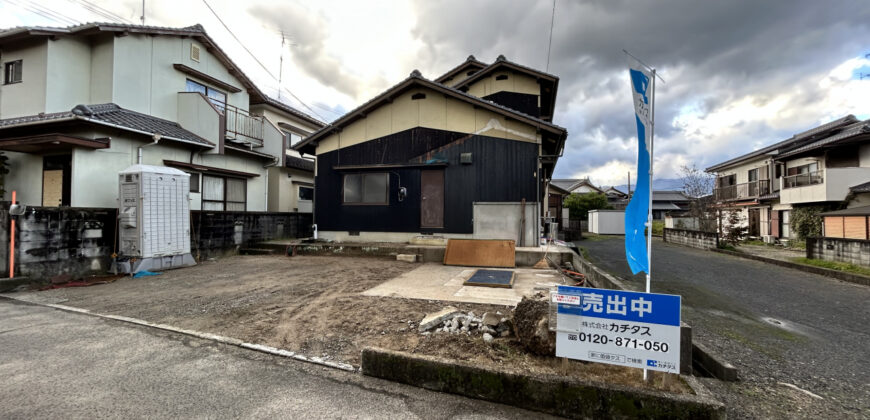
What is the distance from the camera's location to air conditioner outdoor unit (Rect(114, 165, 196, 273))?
21.7 ft

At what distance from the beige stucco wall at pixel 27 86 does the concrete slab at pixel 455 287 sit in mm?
10915

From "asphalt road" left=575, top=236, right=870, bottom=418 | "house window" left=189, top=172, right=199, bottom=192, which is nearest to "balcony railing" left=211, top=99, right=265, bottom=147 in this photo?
"house window" left=189, top=172, right=199, bottom=192

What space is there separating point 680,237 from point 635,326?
64.6 ft

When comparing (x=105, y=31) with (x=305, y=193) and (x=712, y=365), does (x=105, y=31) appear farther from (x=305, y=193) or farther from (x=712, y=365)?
(x=712, y=365)

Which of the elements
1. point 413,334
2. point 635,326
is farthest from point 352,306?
point 635,326

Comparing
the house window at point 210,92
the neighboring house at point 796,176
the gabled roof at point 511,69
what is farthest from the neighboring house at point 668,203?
the house window at point 210,92

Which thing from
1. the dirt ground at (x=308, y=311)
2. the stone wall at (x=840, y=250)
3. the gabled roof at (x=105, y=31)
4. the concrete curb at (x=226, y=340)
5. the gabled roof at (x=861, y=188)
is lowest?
the concrete curb at (x=226, y=340)

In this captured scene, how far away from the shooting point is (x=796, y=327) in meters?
4.54

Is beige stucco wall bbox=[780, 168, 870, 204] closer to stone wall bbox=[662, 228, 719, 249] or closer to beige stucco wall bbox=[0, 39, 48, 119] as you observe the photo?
stone wall bbox=[662, 228, 719, 249]

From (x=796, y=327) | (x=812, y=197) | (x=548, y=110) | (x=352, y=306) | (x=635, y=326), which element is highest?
(x=548, y=110)

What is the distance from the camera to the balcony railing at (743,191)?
730 inches

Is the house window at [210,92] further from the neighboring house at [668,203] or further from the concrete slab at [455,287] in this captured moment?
the neighboring house at [668,203]

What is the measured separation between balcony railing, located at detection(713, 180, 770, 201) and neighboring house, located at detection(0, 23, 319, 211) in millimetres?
25135

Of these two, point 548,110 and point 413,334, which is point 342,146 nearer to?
point 413,334
